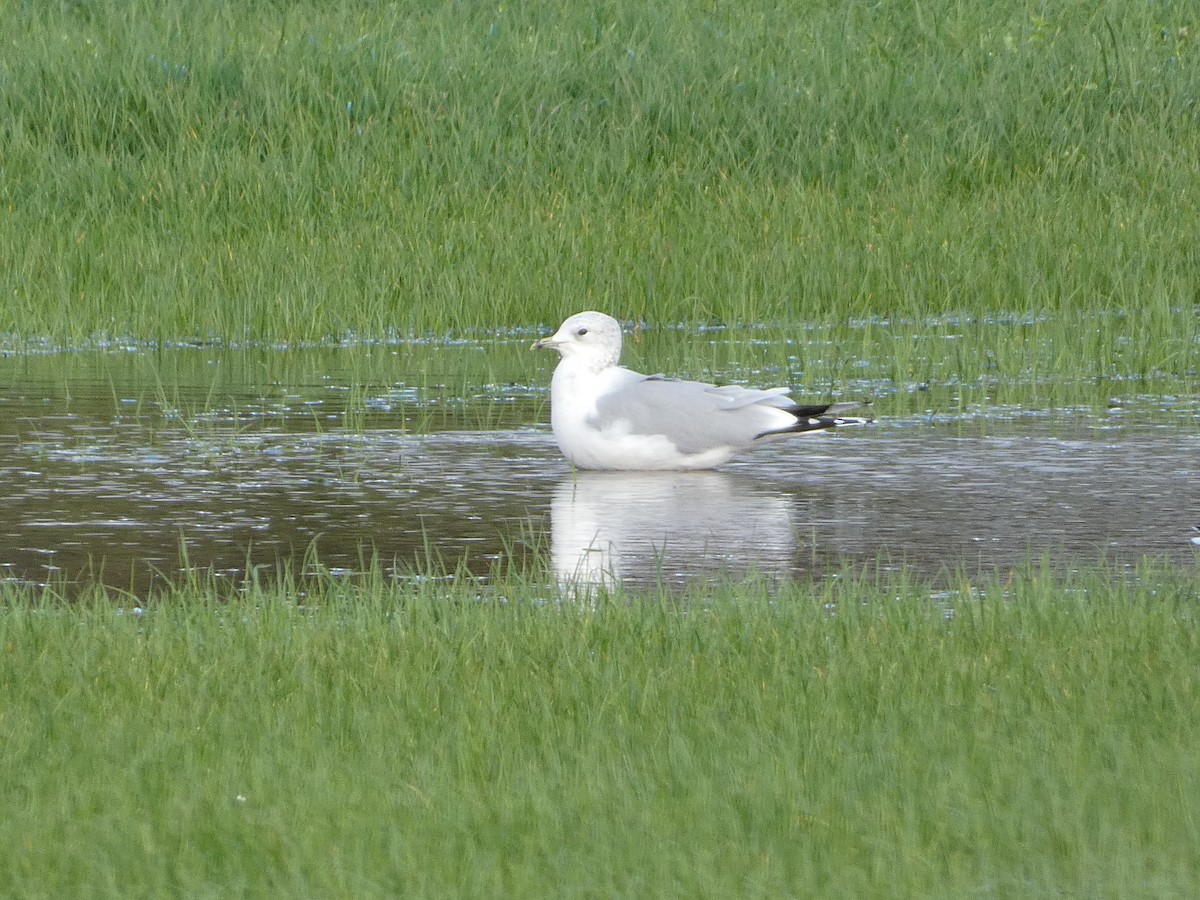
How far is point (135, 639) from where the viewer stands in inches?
200

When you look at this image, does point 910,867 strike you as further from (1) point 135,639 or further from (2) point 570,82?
(2) point 570,82

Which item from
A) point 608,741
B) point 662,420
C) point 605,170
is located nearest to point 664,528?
point 662,420

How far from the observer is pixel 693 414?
306 inches

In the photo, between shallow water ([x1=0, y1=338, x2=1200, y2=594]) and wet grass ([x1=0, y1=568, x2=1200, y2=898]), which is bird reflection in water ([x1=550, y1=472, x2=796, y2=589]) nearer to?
shallow water ([x1=0, y1=338, x2=1200, y2=594])

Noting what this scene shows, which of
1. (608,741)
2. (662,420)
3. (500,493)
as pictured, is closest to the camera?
(608,741)

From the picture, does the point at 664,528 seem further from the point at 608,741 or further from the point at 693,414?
the point at 608,741

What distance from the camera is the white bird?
775 cm

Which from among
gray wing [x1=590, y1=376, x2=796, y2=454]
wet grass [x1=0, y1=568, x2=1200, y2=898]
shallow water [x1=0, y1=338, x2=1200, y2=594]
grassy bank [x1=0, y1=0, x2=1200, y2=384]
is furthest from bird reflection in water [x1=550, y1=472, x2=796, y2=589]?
grassy bank [x1=0, y1=0, x2=1200, y2=384]

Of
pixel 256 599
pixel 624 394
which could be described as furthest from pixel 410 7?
pixel 256 599

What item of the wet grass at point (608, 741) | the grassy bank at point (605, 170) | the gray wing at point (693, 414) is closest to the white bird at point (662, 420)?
the gray wing at point (693, 414)

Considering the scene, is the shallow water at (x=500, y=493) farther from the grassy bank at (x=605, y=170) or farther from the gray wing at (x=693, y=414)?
the grassy bank at (x=605, y=170)

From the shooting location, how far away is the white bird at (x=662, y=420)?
775cm

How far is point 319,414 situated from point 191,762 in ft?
16.6

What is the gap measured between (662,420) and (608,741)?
3.59m
